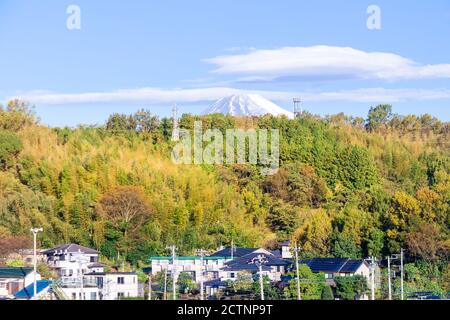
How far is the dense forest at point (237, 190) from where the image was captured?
27.5ft

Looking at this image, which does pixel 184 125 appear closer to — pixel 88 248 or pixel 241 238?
pixel 241 238

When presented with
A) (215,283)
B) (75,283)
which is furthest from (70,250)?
(215,283)

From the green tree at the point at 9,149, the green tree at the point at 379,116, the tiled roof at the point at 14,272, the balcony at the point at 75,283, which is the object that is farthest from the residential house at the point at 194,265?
the green tree at the point at 379,116

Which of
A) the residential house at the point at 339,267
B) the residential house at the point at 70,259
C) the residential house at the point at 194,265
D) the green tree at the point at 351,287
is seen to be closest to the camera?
the green tree at the point at 351,287

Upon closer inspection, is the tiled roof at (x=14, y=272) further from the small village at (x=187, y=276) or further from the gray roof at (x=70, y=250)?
the gray roof at (x=70, y=250)

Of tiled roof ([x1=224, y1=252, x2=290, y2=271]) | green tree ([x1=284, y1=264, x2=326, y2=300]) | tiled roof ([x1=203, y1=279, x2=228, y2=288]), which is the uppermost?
tiled roof ([x1=224, y1=252, x2=290, y2=271])

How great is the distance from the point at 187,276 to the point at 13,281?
149cm

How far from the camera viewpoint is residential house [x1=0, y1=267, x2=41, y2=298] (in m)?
6.75

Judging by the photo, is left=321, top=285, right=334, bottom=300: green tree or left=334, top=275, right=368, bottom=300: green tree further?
left=334, top=275, right=368, bottom=300: green tree

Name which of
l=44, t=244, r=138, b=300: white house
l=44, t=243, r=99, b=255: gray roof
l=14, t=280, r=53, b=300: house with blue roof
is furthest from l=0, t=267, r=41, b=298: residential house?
l=44, t=243, r=99, b=255: gray roof

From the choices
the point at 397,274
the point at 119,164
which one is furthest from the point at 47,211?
the point at 397,274

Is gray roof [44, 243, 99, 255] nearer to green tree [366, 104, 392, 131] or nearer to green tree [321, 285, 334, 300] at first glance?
green tree [321, 285, 334, 300]

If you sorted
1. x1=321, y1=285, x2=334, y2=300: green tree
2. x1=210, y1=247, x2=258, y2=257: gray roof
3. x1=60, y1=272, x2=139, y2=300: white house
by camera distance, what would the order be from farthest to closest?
1. x1=210, y1=247, x2=258, y2=257: gray roof
2. x1=321, y1=285, x2=334, y2=300: green tree
3. x1=60, y1=272, x2=139, y2=300: white house

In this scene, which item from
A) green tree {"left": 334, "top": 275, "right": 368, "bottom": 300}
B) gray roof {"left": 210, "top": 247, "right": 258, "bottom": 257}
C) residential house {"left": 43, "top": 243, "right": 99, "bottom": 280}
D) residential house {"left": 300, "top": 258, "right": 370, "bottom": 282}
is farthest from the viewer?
gray roof {"left": 210, "top": 247, "right": 258, "bottom": 257}
